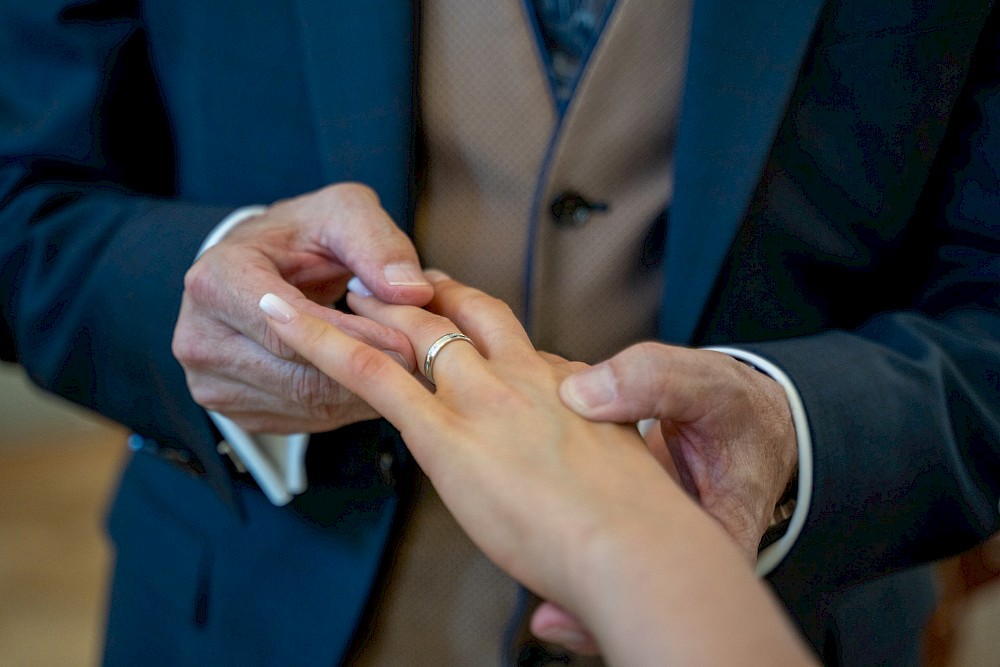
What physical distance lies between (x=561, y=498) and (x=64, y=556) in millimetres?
2444

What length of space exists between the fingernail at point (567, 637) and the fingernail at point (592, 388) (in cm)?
15

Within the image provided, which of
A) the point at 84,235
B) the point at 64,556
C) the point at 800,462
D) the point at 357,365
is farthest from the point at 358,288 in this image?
the point at 64,556

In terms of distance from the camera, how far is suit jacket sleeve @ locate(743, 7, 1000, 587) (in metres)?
0.68

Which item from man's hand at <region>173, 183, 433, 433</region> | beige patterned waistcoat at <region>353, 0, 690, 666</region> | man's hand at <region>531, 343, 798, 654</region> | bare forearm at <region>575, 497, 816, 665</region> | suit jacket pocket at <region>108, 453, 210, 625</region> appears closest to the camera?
bare forearm at <region>575, 497, 816, 665</region>

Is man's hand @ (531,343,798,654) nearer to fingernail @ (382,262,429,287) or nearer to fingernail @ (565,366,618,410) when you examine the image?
fingernail @ (565,366,618,410)

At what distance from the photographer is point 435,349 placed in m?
0.63

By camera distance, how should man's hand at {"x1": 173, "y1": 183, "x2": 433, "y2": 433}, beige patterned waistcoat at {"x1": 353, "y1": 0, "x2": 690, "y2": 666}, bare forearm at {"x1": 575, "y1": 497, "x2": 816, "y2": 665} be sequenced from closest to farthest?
bare forearm at {"x1": 575, "y1": 497, "x2": 816, "y2": 665} → man's hand at {"x1": 173, "y1": 183, "x2": 433, "y2": 433} → beige patterned waistcoat at {"x1": 353, "y1": 0, "x2": 690, "y2": 666}

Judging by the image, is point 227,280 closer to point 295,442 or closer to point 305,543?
point 295,442

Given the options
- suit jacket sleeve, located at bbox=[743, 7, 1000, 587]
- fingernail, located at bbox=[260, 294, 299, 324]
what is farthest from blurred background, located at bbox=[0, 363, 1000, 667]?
fingernail, located at bbox=[260, 294, 299, 324]

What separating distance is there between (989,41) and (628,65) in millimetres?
349

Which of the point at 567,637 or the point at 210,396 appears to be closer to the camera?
the point at 567,637

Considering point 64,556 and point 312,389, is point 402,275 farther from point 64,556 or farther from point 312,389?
point 64,556

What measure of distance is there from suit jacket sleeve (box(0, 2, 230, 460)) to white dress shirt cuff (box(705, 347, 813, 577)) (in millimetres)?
512

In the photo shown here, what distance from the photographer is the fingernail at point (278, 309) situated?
615 mm
